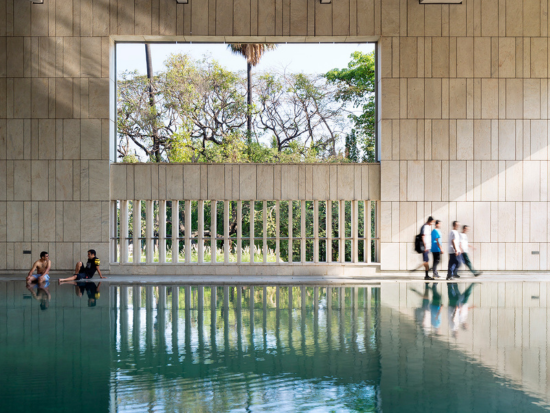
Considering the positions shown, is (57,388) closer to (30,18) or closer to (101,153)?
(101,153)

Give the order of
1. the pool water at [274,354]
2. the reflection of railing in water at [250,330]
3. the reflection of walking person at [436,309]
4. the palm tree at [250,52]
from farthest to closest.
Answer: the palm tree at [250,52] < the reflection of walking person at [436,309] < the reflection of railing in water at [250,330] < the pool water at [274,354]

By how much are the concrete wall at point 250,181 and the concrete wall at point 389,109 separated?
2.13ft

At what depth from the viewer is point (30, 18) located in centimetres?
1748

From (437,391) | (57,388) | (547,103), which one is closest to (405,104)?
(547,103)

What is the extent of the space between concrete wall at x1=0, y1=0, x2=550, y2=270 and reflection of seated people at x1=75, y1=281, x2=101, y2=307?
2.48 metres

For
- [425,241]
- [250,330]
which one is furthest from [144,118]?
[250,330]

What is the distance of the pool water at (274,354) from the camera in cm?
536

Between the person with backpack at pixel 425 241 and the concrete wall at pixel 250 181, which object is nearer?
the person with backpack at pixel 425 241

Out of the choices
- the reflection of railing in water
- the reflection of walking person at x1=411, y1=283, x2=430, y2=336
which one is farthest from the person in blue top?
the reflection of railing in water

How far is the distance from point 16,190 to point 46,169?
126 centimetres

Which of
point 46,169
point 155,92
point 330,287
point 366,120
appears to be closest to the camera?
point 330,287

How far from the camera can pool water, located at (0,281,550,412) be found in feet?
17.6

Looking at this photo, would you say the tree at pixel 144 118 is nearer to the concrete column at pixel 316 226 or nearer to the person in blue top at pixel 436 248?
the concrete column at pixel 316 226

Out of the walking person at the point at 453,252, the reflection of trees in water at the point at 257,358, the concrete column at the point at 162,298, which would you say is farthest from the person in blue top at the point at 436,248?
the concrete column at the point at 162,298
